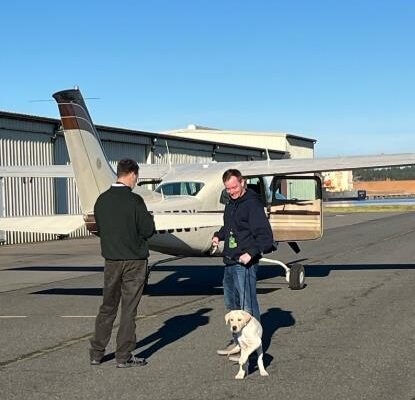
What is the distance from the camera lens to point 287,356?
682 centimetres

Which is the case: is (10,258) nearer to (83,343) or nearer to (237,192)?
(83,343)

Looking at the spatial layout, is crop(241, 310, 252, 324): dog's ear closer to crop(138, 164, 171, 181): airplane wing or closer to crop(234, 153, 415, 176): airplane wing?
crop(234, 153, 415, 176): airplane wing

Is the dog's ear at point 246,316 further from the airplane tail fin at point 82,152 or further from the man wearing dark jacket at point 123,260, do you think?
the airplane tail fin at point 82,152

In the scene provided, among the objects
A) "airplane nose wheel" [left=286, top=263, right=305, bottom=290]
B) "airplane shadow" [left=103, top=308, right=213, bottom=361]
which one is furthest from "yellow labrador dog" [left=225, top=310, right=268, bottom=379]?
"airplane nose wheel" [left=286, top=263, right=305, bottom=290]

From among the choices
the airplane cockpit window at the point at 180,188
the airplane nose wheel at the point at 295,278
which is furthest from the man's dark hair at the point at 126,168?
the airplane nose wheel at the point at 295,278

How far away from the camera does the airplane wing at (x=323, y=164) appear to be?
13327 millimetres

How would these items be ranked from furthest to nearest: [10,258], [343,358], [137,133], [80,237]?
[137,133] → [80,237] → [10,258] → [343,358]

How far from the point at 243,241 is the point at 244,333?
0.90 meters

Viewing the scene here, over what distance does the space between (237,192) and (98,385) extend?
7.05 feet

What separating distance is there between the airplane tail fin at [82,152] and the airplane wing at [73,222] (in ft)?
1.23

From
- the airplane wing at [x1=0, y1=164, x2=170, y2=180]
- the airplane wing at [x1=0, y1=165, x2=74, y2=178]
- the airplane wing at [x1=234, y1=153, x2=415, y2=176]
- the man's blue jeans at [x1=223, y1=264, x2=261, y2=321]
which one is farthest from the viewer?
the airplane wing at [x1=0, y1=165, x2=74, y2=178]

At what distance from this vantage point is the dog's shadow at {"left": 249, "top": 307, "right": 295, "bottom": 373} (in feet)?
24.7

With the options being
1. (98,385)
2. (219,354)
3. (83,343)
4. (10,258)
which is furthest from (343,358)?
(10,258)

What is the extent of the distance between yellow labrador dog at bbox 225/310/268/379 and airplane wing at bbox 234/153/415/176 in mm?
7314
